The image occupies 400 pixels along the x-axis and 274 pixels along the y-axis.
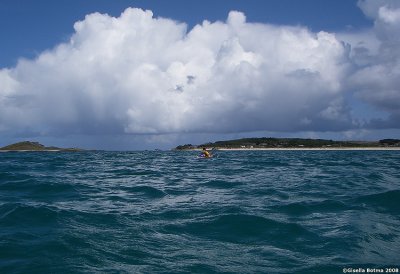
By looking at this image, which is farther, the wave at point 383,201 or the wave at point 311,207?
the wave at point 383,201

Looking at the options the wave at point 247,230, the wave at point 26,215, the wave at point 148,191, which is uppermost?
the wave at point 26,215

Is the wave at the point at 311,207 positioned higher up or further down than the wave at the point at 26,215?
further down

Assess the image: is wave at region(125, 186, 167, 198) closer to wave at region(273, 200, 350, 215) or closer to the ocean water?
the ocean water

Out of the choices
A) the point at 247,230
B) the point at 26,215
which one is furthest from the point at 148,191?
the point at 247,230

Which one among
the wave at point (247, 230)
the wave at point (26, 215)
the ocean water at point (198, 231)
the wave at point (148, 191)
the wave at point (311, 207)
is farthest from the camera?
the wave at point (148, 191)

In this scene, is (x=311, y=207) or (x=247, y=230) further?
(x=311, y=207)

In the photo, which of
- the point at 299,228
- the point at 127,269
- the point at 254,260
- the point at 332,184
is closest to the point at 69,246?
the point at 127,269

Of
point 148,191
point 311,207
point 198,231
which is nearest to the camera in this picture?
point 198,231

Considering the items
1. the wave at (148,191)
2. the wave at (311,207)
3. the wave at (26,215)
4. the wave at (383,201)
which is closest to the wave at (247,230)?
the wave at (311,207)

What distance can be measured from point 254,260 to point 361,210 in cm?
864

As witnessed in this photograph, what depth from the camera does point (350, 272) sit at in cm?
926

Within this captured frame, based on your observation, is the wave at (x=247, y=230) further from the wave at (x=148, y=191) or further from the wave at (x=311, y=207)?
the wave at (x=148, y=191)

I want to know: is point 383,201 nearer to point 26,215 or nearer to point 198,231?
point 198,231

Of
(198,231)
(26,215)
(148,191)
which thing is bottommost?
(198,231)
